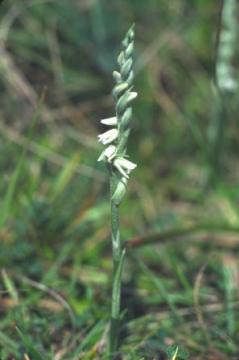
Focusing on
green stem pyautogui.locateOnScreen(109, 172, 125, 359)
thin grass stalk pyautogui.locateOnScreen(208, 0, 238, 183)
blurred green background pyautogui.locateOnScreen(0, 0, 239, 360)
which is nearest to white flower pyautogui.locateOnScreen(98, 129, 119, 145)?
green stem pyautogui.locateOnScreen(109, 172, 125, 359)

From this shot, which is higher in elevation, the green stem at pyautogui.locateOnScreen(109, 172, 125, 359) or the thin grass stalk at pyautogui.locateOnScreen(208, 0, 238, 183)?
the thin grass stalk at pyautogui.locateOnScreen(208, 0, 238, 183)

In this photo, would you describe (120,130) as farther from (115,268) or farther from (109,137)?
(115,268)

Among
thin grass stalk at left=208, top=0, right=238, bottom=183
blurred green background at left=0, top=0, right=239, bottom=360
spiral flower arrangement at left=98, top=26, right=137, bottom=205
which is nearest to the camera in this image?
spiral flower arrangement at left=98, top=26, right=137, bottom=205

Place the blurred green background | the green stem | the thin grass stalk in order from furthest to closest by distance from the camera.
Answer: the thin grass stalk, the blurred green background, the green stem

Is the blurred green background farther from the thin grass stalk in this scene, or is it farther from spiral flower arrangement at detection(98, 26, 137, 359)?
spiral flower arrangement at detection(98, 26, 137, 359)

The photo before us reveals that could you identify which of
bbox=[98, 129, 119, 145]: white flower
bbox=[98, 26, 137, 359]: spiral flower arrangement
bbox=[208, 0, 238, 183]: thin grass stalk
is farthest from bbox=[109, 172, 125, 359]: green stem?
bbox=[208, 0, 238, 183]: thin grass stalk

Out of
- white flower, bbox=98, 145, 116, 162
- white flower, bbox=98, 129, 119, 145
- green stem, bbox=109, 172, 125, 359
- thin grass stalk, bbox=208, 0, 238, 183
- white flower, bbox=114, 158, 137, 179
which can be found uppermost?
thin grass stalk, bbox=208, 0, 238, 183

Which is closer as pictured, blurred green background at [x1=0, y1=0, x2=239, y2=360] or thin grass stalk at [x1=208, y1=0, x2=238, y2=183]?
blurred green background at [x1=0, y1=0, x2=239, y2=360]

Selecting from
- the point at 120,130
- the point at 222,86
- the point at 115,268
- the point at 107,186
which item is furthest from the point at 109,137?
the point at 222,86

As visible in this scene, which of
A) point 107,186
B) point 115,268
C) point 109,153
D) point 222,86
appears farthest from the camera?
point 222,86
